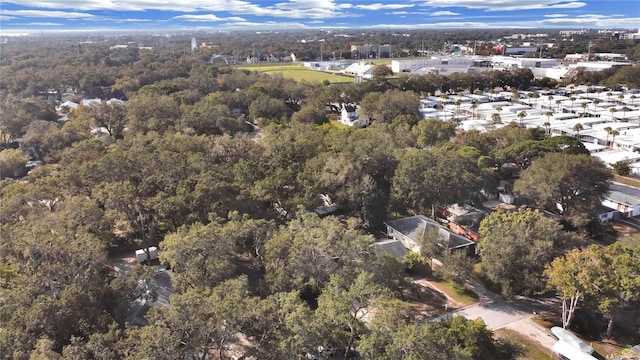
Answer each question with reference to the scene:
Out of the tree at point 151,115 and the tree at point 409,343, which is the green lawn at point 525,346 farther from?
the tree at point 151,115

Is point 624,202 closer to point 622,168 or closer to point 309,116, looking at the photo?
point 622,168

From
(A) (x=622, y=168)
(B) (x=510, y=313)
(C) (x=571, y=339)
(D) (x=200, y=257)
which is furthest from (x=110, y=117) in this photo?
(A) (x=622, y=168)

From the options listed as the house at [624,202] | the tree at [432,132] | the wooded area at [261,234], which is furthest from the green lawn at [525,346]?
the tree at [432,132]

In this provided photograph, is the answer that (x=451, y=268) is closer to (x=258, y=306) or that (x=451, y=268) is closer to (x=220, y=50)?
(x=258, y=306)

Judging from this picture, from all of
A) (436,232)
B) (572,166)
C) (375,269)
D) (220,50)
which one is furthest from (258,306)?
(220,50)

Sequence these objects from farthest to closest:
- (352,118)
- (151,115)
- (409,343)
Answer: (352,118)
(151,115)
(409,343)
